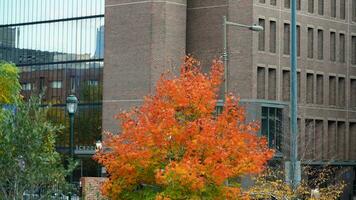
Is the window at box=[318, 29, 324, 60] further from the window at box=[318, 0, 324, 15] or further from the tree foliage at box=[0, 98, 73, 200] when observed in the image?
the tree foliage at box=[0, 98, 73, 200]

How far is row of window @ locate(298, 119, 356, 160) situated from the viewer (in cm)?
8012

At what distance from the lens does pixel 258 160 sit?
30969 millimetres

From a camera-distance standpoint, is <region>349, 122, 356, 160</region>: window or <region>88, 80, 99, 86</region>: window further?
<region>88, 80, 99, 86</region>: window

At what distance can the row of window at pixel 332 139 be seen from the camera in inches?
3155

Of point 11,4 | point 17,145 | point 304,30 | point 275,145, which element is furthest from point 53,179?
point 11,4

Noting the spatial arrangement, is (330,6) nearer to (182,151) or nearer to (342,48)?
(342,48)

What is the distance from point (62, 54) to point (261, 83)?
25.2 meters

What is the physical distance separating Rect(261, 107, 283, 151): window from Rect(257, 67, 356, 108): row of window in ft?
4.76

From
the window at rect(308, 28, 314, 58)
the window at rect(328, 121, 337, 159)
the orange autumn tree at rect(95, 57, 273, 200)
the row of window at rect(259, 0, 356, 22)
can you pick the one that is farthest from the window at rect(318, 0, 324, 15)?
the orange autumn tree at rect(95, 57, 273, 200)

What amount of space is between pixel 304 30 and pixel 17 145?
60906 millimetres

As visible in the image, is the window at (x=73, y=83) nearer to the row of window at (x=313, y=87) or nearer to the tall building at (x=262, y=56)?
the tall building at (x=262, y=56)

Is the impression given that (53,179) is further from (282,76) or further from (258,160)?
(282,76)

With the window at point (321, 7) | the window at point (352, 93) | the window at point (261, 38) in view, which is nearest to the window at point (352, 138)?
the window at point (352, 93)

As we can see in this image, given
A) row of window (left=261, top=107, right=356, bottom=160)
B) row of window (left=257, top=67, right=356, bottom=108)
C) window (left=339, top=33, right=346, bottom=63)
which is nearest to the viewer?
row of window (left=261, top=107, right=356, bottom=160)
